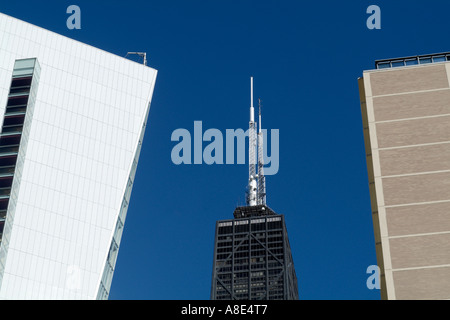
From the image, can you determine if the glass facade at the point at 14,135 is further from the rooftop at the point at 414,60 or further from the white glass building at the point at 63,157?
the rooftop at the point at 414,60

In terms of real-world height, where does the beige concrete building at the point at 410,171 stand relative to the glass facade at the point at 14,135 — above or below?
below

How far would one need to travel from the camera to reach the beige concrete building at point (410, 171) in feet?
200

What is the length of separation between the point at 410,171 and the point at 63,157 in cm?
5443

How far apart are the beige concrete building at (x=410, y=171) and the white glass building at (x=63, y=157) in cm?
4159

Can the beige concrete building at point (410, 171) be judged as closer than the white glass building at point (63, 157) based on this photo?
Yes

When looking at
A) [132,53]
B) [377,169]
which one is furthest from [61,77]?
[377,169]

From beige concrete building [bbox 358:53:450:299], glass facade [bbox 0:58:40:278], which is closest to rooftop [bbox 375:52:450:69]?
beige concrete building [bbox 358:53:450:299]

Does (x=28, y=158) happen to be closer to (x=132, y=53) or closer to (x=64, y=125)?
(x=64, y=125)

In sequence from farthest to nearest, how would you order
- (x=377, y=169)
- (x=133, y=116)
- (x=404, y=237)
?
(x=133, y=116) → (x=377, y=169) → (x=404, y=237)

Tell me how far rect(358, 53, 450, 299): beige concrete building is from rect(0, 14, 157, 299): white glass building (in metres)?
41.6

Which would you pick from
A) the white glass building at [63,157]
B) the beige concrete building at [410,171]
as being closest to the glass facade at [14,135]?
the white glass building at [63,157]

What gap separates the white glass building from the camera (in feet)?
308

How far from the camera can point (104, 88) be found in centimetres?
11369
